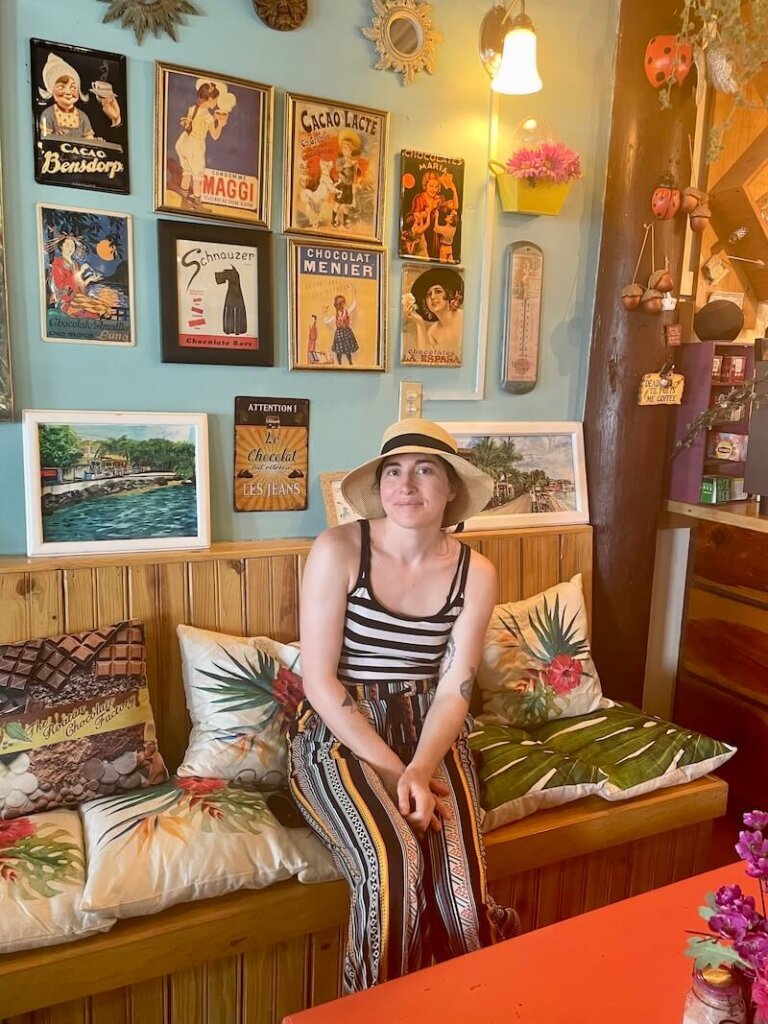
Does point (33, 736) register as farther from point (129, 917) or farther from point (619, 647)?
point (619, 647)

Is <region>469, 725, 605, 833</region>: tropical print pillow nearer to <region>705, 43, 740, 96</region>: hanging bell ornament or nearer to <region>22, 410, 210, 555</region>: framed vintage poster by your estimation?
<region>22, 410, 210, 555</region>: framed vintage poster

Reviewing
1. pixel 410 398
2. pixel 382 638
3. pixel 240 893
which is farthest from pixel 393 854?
pixel 410 398

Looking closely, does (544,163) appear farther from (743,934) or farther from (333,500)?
(743,934)

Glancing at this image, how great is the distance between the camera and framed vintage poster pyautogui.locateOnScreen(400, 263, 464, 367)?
2256 millimetres

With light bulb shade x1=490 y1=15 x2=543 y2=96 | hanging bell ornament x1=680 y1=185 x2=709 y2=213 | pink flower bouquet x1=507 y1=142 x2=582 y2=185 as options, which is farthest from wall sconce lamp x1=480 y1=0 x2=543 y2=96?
hanging bell ornament x1=680 y1=185 x2=709 y2=213

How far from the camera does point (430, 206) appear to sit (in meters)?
2.22

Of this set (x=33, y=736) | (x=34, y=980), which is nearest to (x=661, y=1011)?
(x=34, y=980)

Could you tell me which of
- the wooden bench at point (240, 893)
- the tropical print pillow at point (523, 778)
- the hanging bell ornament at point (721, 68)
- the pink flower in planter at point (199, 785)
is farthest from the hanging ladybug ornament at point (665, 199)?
the pink flower in planter at point (199, 785)

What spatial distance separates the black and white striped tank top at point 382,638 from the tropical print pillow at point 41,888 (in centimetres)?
64

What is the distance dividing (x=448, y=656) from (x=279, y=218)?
1223mm

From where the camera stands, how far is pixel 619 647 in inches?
101

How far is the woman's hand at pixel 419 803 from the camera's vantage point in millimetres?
1528

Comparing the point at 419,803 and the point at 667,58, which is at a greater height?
the point at 667,58

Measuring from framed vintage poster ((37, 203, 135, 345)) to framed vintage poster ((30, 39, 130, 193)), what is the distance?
3.1 inches
